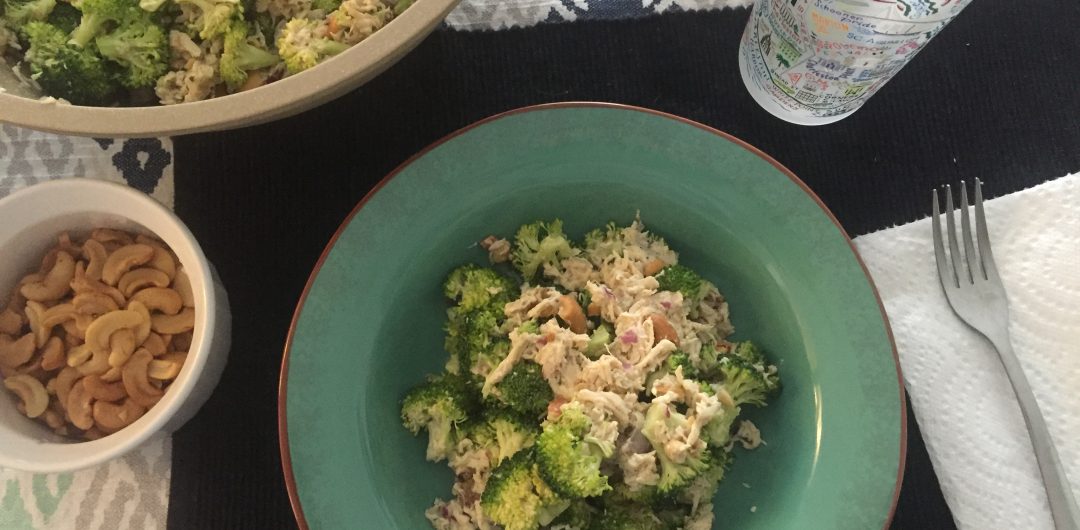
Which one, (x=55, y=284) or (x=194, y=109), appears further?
(x=55, y=284)

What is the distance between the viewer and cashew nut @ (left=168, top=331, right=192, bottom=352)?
0.95m

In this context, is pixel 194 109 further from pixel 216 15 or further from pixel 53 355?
pixel 53 355

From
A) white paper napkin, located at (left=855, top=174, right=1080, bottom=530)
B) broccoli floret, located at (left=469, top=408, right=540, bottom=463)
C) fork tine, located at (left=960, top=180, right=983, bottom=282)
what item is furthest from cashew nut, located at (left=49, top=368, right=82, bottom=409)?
fork tine, located at (left=960, top=180, right=983, bottom=282)

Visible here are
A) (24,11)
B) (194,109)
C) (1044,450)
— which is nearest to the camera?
(194,109)

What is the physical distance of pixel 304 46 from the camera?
84 cm

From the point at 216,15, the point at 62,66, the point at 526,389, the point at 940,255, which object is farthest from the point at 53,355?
the point at 940,255

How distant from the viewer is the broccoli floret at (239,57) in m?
0.85

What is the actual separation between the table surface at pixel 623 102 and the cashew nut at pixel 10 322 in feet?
0.76

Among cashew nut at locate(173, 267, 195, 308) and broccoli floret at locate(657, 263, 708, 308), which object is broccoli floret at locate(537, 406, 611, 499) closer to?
broccoli floret at locate(657, 263, 708, 308)

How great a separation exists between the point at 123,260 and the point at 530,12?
65 cm

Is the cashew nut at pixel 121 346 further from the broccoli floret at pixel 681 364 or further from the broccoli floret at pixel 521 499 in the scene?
the broccoli floret at pixel 681 364

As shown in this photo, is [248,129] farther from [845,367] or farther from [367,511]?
[845,367]

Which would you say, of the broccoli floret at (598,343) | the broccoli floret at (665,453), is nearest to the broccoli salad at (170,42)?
the broccoli floret at (598,343)

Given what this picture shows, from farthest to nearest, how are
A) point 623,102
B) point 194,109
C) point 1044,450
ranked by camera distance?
point 623,102 < point 1044,450 < point 194,109
